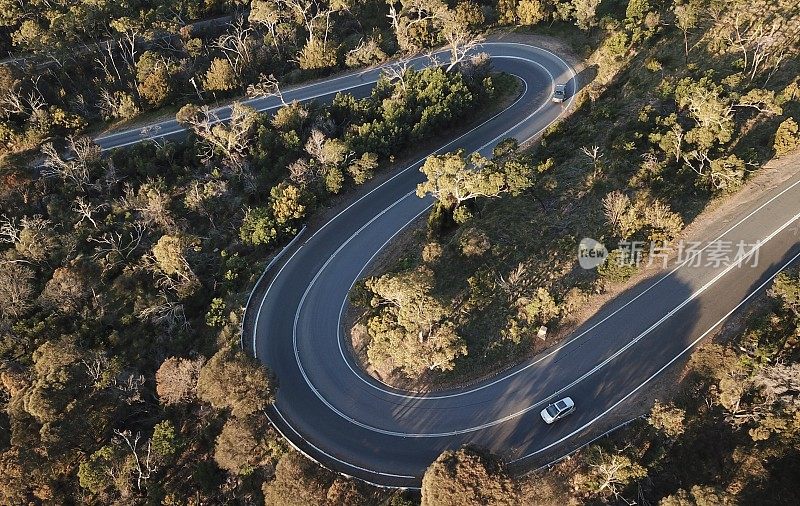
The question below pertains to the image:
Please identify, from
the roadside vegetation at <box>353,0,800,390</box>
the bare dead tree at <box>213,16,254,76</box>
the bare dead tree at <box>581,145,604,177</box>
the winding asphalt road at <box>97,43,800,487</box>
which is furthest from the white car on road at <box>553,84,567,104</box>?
the bare dead tree at <box>213,16,254,76</box>

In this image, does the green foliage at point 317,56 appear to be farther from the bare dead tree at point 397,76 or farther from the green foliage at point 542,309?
the green foliage at point 542,309

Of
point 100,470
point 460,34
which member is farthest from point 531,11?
point 100,470

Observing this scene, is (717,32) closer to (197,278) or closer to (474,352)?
(474,352)

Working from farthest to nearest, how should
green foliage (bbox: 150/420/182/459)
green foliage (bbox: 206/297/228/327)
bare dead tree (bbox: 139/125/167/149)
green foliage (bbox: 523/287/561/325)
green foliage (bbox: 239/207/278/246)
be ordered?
bare dead tree (bbox: 139/125/167/149), green foliage (bbox: 239/207/278/246), green foliage (bbox: 206/297/228/327), green foliage (bbox: 523/287/561/325), green foliage (bbox: 150/420/182/459)

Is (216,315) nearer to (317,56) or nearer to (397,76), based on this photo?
(397,76)

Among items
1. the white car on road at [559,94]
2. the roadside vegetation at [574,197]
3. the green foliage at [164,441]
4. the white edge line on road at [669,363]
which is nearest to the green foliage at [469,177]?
the roadside vegetation at [574,197]

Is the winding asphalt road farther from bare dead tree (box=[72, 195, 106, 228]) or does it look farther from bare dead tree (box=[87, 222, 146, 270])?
bare dead tree (box=[72, 195, 106, 228])
